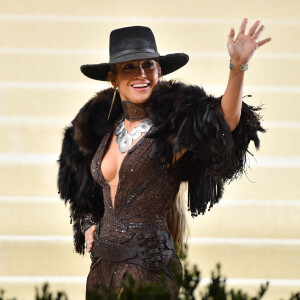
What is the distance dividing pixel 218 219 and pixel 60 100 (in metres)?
1.21

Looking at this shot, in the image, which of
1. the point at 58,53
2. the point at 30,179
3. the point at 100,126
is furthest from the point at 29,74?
the point at 100,126

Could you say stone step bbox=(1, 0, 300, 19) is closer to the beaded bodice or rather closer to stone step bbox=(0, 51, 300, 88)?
stone step bbox=(0, 51, 300, 88)

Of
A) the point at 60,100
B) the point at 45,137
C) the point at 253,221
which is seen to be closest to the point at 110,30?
the point at 60,100

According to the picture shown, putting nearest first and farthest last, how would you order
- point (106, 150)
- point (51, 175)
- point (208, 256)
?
1. point (106, 150)
2. point (208, 256)
3. point (51, 175)

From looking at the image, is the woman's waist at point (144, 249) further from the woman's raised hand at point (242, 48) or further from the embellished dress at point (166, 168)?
the woman's raised hand at point (242, 48)

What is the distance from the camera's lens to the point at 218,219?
5.10 m

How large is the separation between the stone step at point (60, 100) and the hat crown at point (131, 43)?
2031 millimetres

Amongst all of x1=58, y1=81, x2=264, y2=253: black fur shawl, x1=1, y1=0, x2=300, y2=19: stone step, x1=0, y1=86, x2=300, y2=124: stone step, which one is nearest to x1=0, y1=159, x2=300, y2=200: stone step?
x1=0, y1=86, x2=300, y2=124: stone step

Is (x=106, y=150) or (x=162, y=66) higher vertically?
(x=162, y=66)

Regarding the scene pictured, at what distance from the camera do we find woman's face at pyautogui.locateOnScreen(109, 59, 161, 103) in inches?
117

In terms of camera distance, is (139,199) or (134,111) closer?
(139,199)

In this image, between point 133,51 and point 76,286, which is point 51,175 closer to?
point 76,286

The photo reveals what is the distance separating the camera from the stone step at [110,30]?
5.09 metres

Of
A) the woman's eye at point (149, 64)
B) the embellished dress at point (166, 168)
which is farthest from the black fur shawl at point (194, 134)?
the woman's eye at point (149, 64)
